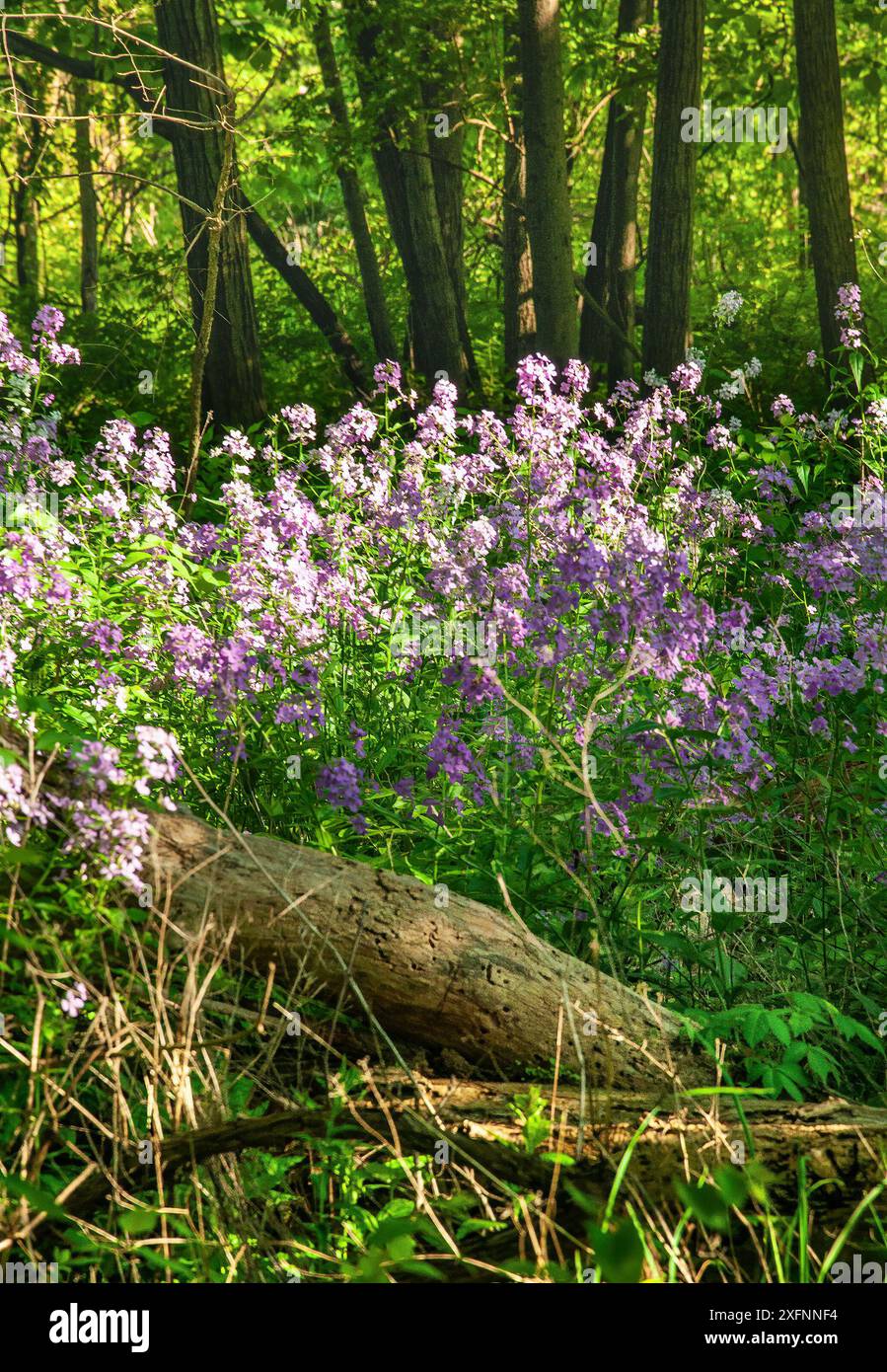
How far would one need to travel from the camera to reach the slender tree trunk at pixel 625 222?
35.8 feet

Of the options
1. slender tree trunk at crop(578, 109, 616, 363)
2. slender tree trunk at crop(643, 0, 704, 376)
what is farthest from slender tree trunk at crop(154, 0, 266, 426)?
slender tree trunk at crop(578, 109, 616, 363)

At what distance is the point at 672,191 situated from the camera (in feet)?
30.1

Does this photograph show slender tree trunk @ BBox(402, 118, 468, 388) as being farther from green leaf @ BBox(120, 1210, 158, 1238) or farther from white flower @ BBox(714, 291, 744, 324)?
green leaf @ BBox(120, 1210, 158, 1238)

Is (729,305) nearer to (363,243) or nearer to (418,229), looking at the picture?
(418,229)

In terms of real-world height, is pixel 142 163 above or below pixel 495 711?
above

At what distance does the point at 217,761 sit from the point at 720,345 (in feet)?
A: 26.1

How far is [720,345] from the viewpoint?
35.1 ft

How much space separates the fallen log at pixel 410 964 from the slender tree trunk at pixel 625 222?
8430 millimetres

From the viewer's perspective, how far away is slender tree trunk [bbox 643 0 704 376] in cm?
903

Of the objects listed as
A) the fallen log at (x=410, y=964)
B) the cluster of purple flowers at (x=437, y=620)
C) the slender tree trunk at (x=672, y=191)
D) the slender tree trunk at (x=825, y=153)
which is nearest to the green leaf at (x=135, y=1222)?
the cluster of purple flowers at (x=437, y=620)

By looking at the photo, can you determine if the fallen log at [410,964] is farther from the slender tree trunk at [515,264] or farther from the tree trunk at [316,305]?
the tree trunk at [316,305]
